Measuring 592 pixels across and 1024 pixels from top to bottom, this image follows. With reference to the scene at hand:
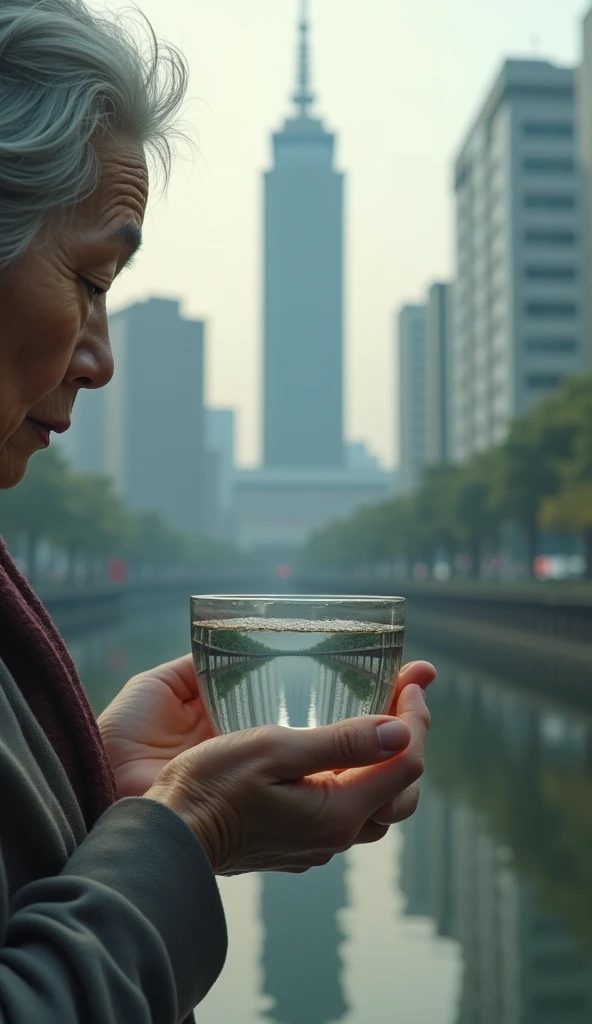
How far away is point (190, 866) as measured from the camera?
1.46 m

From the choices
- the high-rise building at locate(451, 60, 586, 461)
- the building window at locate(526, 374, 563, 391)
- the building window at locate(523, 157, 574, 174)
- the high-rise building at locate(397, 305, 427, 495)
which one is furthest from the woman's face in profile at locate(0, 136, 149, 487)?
the high-rise building at locate(397, 305, 427, 495)

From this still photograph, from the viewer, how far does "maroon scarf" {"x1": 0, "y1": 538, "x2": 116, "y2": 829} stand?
1622 mm

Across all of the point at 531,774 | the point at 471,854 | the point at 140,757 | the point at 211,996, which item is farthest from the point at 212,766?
the point at 531,774

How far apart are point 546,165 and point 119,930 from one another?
105 meters

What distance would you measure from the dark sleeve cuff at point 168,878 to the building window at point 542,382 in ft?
320

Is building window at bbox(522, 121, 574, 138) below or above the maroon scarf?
above

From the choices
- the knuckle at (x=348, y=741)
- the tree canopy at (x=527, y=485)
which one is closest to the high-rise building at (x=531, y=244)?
the tree canopy at (x=527, y=485)

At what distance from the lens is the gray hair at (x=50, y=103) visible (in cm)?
151

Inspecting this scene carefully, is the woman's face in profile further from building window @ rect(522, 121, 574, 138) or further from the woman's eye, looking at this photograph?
building window @ rect(522, 121, 574, 138)

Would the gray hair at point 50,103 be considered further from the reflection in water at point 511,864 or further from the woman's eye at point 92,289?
the reflection in water at point 511,864

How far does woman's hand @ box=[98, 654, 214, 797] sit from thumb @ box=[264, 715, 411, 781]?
Answer: 494 mm

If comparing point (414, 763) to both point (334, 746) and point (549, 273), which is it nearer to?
point (334, 746)

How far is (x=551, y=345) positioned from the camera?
324 feet

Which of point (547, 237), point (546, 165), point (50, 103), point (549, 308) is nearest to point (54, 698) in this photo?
point (50, 103)
